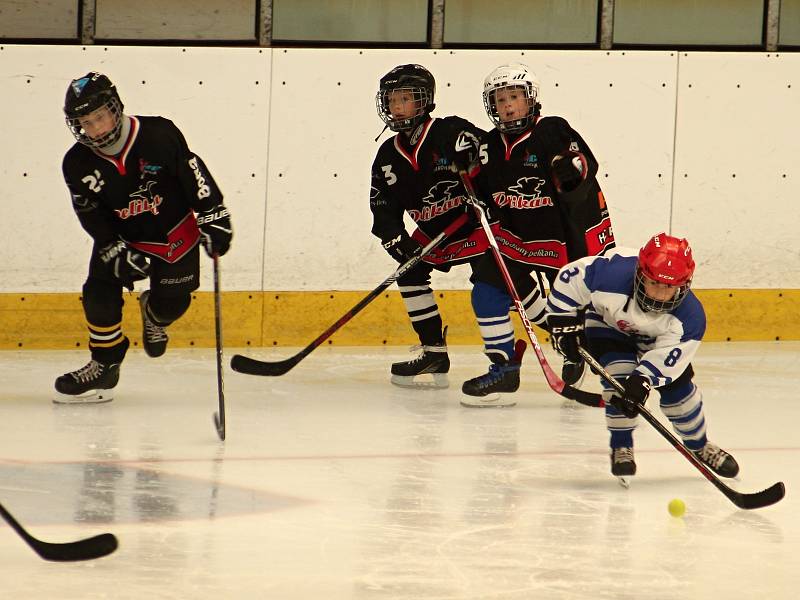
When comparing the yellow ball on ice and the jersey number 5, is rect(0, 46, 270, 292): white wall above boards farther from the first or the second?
the yellow ball on ice

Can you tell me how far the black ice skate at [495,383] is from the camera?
4395 millimetres

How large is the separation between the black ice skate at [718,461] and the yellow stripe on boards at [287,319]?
2.40m

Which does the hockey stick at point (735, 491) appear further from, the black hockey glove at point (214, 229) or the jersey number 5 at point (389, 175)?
the jersey number 5 at point (389, 175)

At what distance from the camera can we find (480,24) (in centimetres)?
595

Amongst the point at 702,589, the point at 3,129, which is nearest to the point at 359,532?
the point at 702,589

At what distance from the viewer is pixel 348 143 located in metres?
5.63

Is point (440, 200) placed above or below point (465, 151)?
below

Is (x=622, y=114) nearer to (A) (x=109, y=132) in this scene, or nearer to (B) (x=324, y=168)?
(B) (x=324, y=168)

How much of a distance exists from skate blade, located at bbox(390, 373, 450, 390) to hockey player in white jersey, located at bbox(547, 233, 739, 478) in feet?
4.49

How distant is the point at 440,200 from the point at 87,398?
135 cm

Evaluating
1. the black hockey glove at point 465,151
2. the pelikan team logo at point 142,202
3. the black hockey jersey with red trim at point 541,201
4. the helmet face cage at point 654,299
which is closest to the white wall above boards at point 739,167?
the black hockey jersey with red trim at point 541,201

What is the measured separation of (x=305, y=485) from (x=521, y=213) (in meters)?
1.49

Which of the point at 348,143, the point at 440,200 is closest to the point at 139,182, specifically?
the point at 440,200

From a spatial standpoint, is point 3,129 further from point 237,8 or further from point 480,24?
point 480,24
